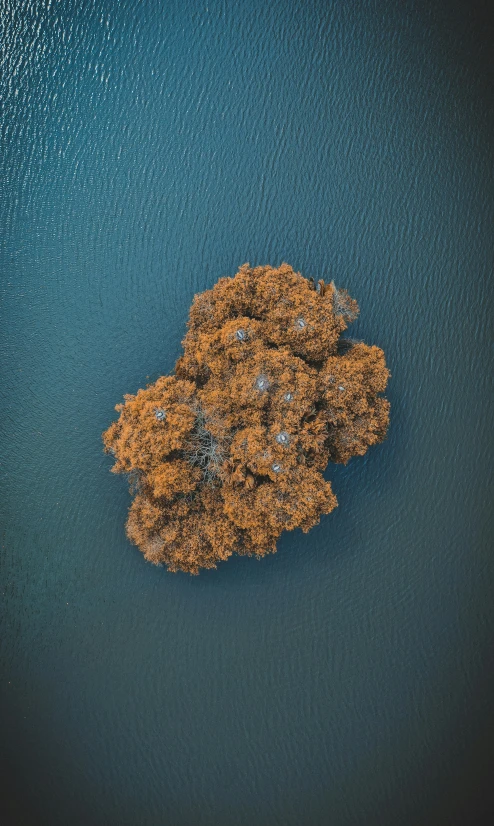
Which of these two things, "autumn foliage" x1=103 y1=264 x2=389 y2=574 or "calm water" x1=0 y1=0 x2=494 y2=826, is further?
"calm water" x1=0 y1=0 x2=494 y2=826

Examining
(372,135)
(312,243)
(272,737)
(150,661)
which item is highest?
(372,135)

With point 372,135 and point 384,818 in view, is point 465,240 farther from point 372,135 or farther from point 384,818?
point 384,818

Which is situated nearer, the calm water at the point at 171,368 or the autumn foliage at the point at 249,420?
the autumn foliage at the point at 249,420

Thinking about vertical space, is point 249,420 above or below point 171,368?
below

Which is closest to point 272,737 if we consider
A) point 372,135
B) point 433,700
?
point 433,700

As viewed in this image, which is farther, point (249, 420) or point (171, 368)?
point (171, 368)
